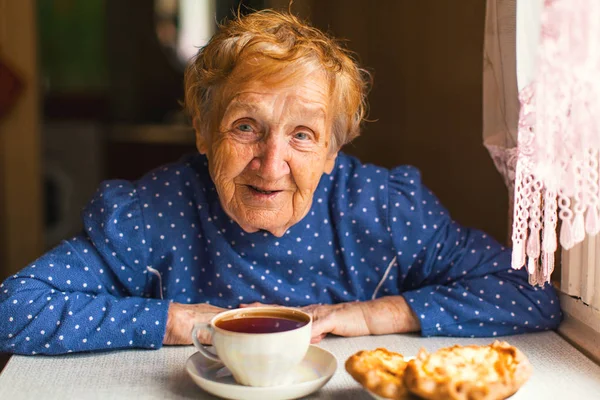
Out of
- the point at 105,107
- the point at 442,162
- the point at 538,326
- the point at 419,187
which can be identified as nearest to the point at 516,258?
the point at 538,326

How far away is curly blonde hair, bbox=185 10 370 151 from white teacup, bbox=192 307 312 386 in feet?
1.48

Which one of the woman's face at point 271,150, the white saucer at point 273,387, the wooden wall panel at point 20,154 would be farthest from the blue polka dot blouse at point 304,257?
the wooden wall panel at point 20,154

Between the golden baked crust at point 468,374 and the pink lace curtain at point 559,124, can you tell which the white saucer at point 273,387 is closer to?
the golden baked crust at point 468,374

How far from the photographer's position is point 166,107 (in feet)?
16.8

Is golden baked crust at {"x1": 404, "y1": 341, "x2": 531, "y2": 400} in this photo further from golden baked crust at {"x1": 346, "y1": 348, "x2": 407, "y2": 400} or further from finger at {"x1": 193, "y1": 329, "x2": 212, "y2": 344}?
finger at {"x1": 193, "y1": 329, "x2": 212, "y2": 344}

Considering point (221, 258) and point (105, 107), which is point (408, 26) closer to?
point (221, 258)

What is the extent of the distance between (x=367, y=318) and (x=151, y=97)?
4.07m

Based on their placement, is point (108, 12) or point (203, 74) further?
point (108, 12)

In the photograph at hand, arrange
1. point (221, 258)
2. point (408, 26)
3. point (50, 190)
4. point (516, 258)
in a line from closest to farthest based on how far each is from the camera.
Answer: point (516, 258) < point (221, 258) < point (408, 26) < point (50, 190)

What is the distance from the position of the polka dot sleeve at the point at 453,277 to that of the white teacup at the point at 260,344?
39 cm

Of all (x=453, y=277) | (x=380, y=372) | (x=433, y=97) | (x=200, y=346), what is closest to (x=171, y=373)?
(x=200, y=346)

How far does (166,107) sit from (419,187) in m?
3.83

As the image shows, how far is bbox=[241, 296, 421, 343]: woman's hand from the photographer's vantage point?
1.30 meters

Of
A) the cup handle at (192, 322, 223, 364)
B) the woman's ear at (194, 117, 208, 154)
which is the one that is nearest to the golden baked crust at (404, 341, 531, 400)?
the cup handle at (192, 322, 223, 364)
